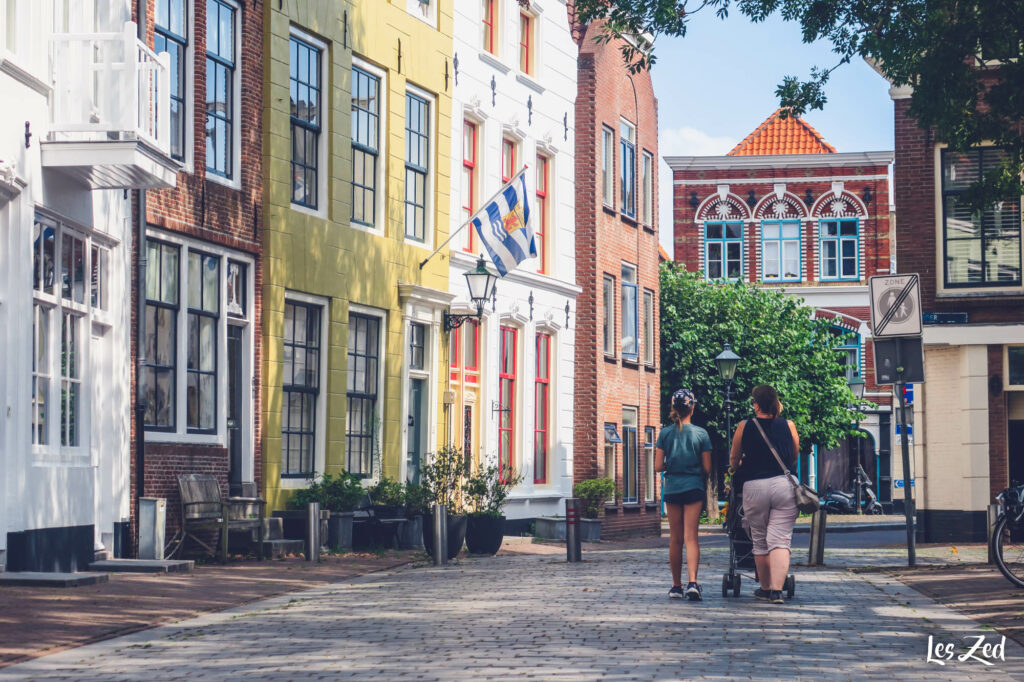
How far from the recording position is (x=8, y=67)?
13266 millimetres

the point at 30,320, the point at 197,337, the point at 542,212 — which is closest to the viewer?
the point at 30,320

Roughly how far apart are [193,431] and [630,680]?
11.0 metres

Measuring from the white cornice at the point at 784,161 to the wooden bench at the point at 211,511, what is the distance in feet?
111

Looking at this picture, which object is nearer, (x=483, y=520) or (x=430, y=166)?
(x=483, y=520)

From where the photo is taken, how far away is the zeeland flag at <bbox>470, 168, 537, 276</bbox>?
74.9 feet

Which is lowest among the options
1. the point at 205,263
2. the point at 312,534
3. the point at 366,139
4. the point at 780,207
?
the point at 312,534

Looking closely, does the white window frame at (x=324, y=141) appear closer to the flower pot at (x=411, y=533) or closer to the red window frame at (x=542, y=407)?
the flower pot at (x=411, y=533)

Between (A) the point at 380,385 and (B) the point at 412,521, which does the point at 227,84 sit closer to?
(A) the point at 380,385

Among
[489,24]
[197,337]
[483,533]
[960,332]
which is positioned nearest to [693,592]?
[483,533]

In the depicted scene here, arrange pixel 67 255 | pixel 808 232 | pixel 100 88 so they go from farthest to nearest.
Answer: pixel 808 232, pixel 67 255, pixel 100 88

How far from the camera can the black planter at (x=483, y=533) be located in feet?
64.1

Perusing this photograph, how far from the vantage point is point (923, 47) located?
49.8ft

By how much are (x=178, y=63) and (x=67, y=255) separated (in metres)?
3.52

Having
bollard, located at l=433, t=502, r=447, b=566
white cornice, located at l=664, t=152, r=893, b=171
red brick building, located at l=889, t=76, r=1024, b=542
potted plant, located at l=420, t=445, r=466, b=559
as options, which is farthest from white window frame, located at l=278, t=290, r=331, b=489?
white cornice, located at l=664, t=152, r=893, b=171
